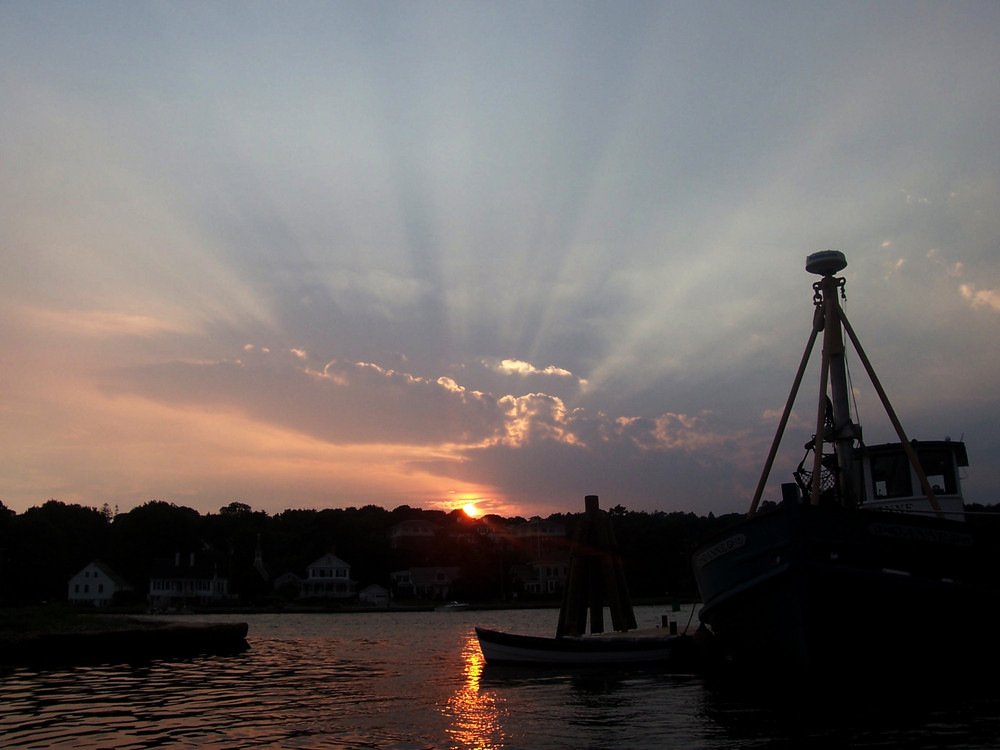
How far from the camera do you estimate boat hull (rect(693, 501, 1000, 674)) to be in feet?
55.0

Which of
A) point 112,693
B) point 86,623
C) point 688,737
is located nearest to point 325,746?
point 688,737

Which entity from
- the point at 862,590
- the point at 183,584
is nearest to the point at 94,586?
the point at 183,584

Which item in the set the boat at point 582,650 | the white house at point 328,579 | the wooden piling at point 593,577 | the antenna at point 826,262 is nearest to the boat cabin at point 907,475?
the antenna at point 826,262

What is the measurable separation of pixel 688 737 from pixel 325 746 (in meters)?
5.94

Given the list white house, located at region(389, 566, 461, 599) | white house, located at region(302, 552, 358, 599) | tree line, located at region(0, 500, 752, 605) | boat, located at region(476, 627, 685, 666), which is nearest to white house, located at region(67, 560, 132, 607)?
tree line, located at region(0, 500, 752, 605)

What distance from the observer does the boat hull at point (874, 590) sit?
1675 centimetres

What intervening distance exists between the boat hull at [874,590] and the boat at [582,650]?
5514mm

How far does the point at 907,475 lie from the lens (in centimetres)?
2152

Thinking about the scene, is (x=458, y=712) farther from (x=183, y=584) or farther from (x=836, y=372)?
(x=183, y=584)

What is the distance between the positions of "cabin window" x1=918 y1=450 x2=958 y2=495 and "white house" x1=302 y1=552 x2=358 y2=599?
299ft

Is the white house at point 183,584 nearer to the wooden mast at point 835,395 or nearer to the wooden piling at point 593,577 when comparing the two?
the wooden piling at point 593,577

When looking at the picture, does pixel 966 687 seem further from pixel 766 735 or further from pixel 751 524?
pixel 766 735

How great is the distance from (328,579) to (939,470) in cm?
9337

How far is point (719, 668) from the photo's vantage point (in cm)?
2219
